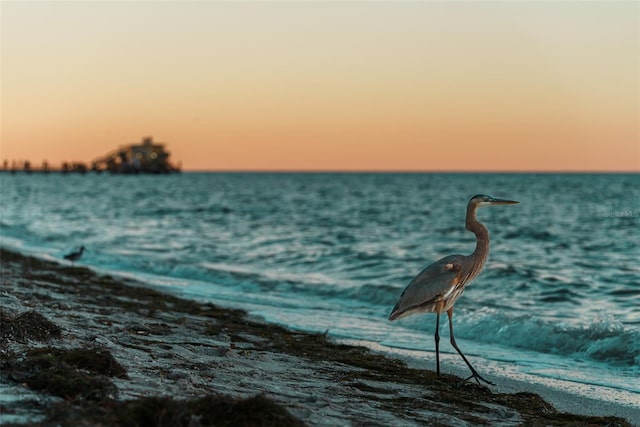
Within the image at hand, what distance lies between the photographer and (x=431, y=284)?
790cm

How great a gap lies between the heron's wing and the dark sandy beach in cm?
73

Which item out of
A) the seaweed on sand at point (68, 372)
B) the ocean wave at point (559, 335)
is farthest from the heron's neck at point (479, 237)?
the seaweed on sand at point (68, 372)

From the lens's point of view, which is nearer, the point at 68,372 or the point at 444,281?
the point at 68,372

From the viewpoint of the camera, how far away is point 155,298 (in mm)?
12516

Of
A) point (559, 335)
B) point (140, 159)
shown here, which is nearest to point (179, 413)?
point (559, 335)

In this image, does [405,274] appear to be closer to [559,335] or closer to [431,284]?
[559,335]

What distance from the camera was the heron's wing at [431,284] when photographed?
7902mm

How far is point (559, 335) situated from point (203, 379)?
5.85 metres

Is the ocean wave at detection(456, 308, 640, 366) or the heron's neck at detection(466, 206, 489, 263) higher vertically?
the heron's neck at detection(466, 206, 489, 263)

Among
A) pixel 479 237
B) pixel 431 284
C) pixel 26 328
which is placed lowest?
pixel 26 328

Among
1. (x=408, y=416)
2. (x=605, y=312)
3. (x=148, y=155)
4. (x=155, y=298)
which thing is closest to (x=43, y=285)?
(x=155, y=298)

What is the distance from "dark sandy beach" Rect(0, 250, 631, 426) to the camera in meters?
4.87

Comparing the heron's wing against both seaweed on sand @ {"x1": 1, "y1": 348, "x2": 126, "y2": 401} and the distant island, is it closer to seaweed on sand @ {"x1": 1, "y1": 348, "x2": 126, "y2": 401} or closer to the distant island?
seaweed on sand @ {"x1": 1, "y1": 348, "x2": 126, "y2": 401}

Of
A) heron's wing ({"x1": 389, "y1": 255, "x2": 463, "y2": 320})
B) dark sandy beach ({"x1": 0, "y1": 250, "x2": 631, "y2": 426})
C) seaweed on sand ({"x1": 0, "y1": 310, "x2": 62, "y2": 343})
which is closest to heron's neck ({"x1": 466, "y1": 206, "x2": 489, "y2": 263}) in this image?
heron's wing ({"x1": 389, "y1": 255, "x2": 463, "y2": 320})
